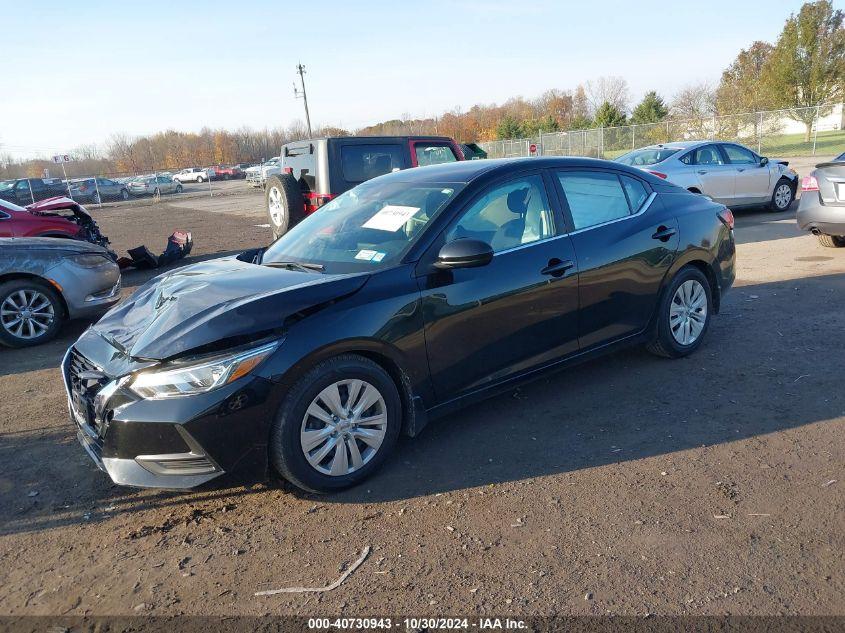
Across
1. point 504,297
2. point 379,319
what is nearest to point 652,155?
point 504,297

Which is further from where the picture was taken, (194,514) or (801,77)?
(801,77)

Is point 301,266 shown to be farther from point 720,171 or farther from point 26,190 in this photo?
point 26,190

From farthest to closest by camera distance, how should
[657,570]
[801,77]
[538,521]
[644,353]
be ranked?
[801,77], [644,353], [538,521], [657,570]

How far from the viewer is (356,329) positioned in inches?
136

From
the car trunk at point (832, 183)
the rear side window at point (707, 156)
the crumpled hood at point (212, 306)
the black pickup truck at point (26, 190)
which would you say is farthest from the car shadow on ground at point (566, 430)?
the black pickup truck at point (26, 190)

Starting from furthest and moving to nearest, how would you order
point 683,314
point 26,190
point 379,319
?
point 26,190 → point 683,314 → point 379,319

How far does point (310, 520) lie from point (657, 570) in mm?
1642

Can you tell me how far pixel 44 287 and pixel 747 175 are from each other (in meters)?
12.3

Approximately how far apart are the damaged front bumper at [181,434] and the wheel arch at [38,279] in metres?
4.35

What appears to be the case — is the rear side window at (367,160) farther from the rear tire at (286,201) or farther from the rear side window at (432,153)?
the rear tire at (286,201)

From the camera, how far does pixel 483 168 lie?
14.5 ft

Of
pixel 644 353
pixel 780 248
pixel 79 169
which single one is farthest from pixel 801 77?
pixel 79 169

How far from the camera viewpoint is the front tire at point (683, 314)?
5.09 metres

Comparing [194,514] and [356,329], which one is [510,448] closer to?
[356,329]
